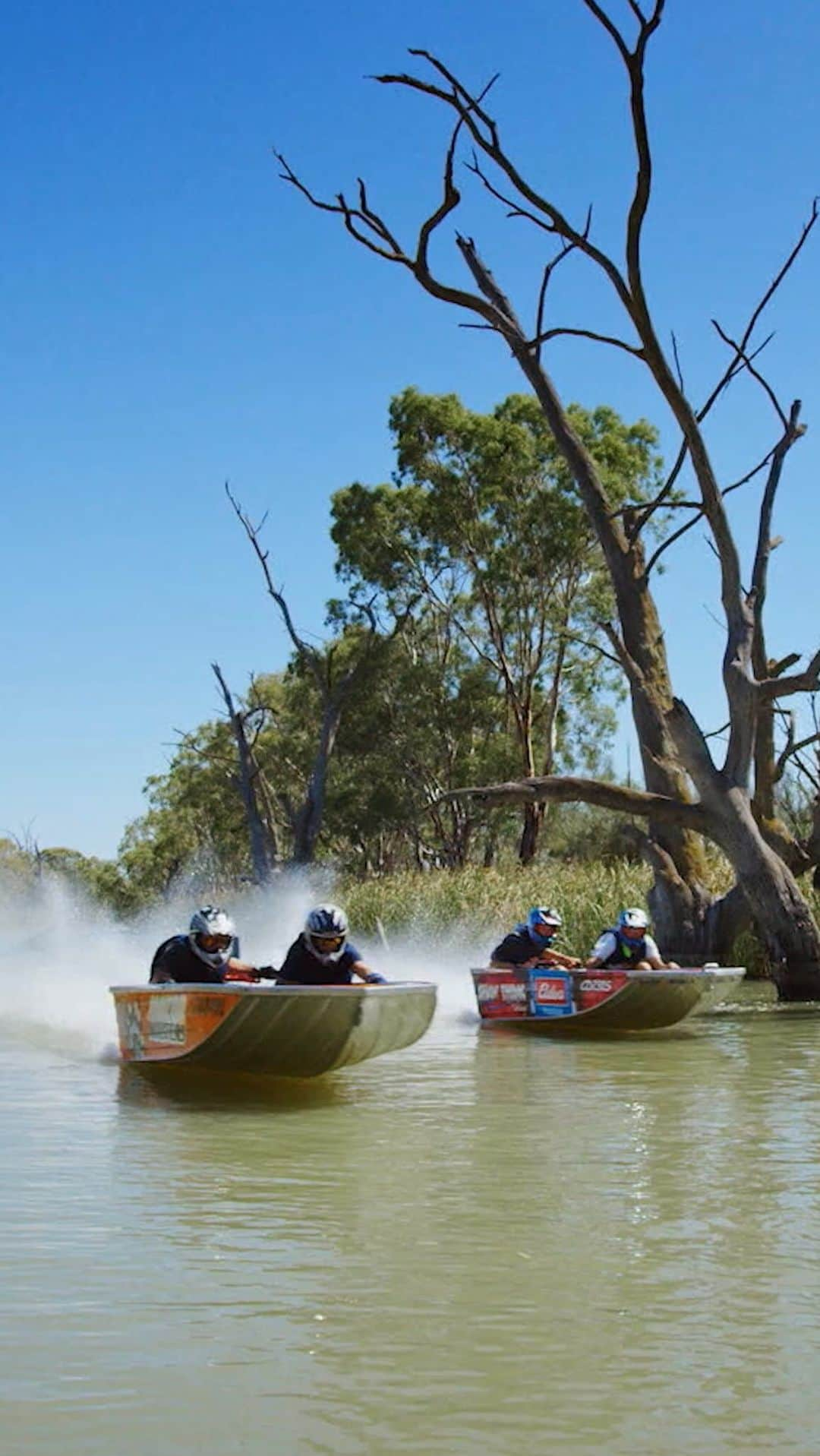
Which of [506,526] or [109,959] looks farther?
[506,526]

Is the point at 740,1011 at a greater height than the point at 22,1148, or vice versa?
the point at 740,1011

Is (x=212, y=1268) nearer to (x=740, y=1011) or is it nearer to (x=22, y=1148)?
(x=22, y=1148)

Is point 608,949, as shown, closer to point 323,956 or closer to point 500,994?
point 500,994

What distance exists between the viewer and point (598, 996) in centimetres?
1805

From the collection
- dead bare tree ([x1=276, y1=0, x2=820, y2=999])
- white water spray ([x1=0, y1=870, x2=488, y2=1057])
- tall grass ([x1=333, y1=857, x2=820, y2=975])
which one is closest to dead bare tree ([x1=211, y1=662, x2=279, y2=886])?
white water spray ([x1=0, y1=870, x2=488, y2=1057])

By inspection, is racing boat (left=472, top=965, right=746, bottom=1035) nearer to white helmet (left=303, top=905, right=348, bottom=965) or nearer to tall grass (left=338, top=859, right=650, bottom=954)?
white helmet (left=303, top=905, right=348, bottom=965)

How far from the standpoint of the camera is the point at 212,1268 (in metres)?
7.51

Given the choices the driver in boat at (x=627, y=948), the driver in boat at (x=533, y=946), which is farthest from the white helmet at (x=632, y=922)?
the driver in boat at (x=533, y=946)

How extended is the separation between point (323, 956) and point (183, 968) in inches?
49.9

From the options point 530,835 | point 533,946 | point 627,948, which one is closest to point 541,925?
point 533,946

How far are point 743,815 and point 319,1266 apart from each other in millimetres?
15514

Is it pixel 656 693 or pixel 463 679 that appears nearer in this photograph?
pixel 656 693

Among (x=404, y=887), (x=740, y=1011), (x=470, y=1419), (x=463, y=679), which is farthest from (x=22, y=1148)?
(x=463, y=679)

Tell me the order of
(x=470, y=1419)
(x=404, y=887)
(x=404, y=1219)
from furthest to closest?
1. (x=404, y=887)
2. (x=404, y=1219)
3. (x=470, y=1419)
